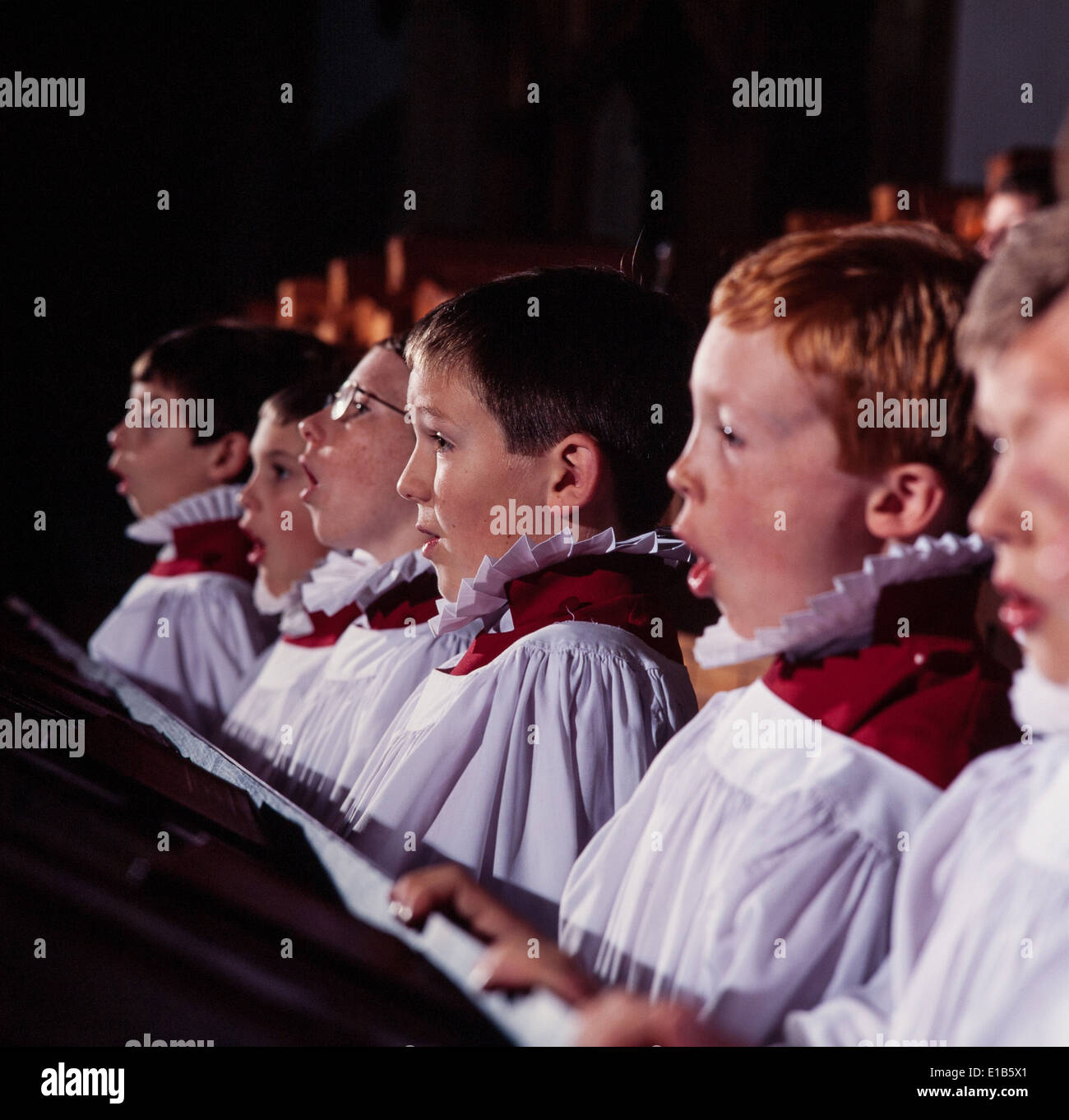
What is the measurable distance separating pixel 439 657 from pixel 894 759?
0.76 metres

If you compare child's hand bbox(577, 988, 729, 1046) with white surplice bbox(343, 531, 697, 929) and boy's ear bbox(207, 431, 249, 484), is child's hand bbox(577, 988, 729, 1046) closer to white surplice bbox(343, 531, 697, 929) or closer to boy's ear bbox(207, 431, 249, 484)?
white surplice bbox(343, 531, 697, 929)

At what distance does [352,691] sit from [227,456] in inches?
32.1

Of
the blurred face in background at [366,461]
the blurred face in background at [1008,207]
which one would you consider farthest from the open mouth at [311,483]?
the blurred face in background at [1008,207]

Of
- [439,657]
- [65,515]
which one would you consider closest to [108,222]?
[65,515]

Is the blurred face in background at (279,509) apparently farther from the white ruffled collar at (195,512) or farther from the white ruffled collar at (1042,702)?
the white ruffled collar at (1042,702)

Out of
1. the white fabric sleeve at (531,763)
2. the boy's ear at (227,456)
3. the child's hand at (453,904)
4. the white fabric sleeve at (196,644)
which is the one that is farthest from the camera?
the boy's ear at (227,456)

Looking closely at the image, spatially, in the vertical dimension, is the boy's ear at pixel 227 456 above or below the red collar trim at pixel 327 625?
above

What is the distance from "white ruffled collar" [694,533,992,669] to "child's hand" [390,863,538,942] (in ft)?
0.66

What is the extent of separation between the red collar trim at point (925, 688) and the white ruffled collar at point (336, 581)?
0.91 m

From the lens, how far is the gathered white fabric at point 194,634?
2.04 metres

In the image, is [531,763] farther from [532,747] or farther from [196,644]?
[196,644]

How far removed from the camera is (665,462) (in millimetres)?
1156

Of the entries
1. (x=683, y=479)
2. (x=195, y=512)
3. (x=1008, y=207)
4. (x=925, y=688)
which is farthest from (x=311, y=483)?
(x=1008, y=207)
